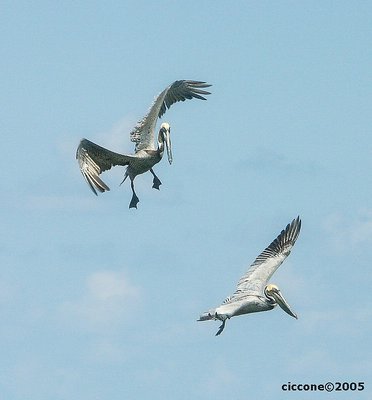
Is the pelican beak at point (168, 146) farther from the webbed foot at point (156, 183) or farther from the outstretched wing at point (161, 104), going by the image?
the webbed foot at point (156, 183)

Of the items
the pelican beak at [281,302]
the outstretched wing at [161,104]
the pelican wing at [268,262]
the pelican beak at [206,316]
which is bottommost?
the pelican beak at [206,316]

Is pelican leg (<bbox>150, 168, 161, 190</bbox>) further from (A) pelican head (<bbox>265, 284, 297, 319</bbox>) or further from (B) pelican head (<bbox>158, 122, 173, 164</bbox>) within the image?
(A) pelican head (<bbox>265, 284, 297, 319</bbox>)

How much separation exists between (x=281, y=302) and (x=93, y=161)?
6.14 meters

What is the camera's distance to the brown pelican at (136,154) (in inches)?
1379

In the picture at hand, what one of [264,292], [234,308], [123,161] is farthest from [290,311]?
[123,161]

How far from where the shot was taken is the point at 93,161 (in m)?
35.4

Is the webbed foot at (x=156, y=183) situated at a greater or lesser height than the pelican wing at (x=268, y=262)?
greater

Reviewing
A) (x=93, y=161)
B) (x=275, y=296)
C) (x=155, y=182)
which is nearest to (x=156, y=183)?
(x=155, y=182)

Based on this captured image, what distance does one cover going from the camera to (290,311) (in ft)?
123

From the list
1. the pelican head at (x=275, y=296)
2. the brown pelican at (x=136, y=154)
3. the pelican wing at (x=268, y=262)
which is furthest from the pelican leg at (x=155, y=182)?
the pelican head at (x=275, y=296)

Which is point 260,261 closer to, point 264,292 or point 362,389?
point 264,292

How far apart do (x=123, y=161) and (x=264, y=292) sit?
4.88 meters

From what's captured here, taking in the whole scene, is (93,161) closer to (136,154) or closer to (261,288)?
(136,154)

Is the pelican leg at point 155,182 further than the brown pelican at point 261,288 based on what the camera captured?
Yes
